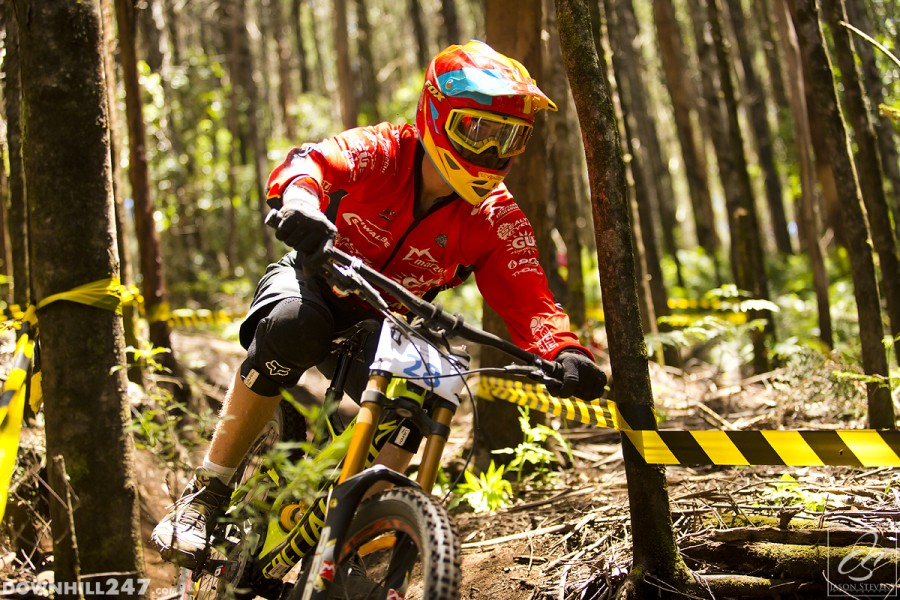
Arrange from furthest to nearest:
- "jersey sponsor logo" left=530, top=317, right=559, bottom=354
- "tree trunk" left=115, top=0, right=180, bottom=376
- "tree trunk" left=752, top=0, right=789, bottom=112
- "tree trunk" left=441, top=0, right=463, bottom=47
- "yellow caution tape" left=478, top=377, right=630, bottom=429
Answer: "tree trunk" left=752, top=0, right=789, bottom=112, "tree trunk" left=441, top=0, right=463, bottom=47, "tree trunk" left=115, top=0, right=180, bottom=376, "yellow caution tape" left=478, top=377, right=630, bottom=429, "jersey sponsor logo" left=530, top=317, right=559, bottom=354

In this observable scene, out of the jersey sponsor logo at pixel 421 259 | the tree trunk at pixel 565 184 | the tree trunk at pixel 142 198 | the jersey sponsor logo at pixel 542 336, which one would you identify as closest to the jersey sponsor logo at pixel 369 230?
the jersey sponsor logo at pixel 421 259

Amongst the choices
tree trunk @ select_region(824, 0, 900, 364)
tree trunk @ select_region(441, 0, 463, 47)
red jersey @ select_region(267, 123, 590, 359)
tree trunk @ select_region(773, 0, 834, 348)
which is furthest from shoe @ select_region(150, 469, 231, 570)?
tree trunk @ select_region(441, 0, 463, 47)

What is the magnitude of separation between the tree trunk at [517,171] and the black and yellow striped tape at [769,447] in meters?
2.69

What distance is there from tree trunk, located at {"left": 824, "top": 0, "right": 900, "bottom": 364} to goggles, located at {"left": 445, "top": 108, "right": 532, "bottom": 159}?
357cm

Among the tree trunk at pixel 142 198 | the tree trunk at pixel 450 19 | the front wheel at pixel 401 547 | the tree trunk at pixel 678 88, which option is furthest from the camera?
the tree trunk at pixel 450 19

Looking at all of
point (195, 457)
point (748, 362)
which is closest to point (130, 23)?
point (195, 457)

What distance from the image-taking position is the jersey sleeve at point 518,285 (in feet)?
11.2

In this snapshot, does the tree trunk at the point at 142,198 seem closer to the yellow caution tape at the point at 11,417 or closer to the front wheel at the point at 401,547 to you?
the yellow caution tape at the point at 11,417

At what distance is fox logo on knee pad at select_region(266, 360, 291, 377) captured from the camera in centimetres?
338

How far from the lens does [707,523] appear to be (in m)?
3.70

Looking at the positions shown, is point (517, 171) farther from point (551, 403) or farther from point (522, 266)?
point (522, 266)

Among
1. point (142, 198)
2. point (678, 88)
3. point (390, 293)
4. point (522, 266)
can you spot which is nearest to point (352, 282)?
point (390, 293)

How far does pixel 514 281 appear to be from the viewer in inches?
142

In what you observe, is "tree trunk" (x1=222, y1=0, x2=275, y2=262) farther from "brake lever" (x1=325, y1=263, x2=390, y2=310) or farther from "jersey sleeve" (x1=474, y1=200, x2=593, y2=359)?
"brake lever" (x1=325, y1=263, x2=390, y2=310)
